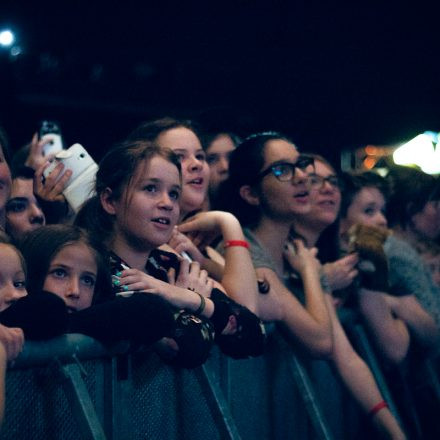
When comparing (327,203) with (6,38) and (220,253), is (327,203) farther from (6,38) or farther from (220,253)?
(6,38)

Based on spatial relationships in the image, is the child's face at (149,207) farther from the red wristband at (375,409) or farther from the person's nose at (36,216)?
the red wristband at (375,409)

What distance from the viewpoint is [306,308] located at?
4.02m

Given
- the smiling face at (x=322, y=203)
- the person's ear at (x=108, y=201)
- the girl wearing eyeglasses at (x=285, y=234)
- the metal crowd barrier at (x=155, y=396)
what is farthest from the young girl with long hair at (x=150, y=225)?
the smiling face at (x=322, y=203)

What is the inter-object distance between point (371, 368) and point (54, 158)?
1899mm

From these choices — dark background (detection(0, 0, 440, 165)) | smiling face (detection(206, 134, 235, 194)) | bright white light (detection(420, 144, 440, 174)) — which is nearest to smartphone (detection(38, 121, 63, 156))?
smiling face (detection(206, 134, 235, 194))

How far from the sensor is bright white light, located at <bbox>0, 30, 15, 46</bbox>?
9.37m

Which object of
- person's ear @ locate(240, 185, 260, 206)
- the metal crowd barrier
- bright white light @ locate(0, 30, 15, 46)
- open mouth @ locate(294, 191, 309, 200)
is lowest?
the metal crowd barrier

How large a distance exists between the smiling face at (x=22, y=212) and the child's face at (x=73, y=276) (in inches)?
34.1

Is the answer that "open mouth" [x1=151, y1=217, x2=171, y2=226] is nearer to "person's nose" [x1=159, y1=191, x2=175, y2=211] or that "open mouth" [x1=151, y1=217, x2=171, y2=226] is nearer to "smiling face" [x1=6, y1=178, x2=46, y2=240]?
"person's nose" [x1=159, y1=191, x2=175, y2=211]

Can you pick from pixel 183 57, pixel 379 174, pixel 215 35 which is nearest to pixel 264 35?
pixel 215 35

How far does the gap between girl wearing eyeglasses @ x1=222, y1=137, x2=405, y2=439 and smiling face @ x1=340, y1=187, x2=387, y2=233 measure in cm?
87

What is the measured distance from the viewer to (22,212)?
12.1 feet

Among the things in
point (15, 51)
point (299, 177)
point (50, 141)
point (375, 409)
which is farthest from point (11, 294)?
point (15, 51)

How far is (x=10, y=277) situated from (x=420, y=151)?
44.3 feet
